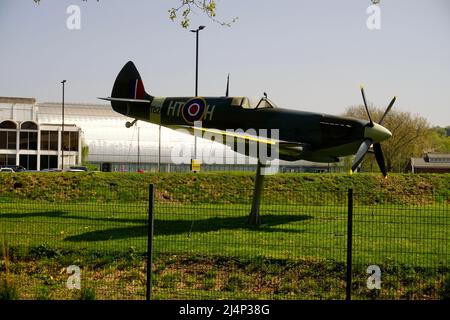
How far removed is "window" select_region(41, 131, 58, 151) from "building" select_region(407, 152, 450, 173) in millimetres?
45066

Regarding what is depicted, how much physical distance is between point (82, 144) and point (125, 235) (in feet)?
228

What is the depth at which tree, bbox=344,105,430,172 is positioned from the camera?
5934 centimetres

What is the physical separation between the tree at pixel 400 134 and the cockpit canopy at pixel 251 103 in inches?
1526

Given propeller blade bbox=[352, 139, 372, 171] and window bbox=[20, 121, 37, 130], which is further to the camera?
window bbox=[20, 121, 37, 130]

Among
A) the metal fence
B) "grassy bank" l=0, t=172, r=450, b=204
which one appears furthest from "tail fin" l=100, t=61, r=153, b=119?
the metal fence

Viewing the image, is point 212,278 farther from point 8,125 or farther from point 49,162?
point 8,125

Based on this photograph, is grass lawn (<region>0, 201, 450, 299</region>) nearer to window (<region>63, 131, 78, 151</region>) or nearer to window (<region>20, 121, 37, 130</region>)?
window (<region>20, 121, 37, 130</region>)

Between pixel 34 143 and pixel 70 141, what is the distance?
195 inches

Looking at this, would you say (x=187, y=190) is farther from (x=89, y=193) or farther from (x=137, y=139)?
(x=137, y=139)

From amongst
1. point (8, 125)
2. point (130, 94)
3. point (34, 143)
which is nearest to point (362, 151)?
point (130, 94)

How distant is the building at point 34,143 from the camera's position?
73562 mm

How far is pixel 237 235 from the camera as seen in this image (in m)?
15.7
